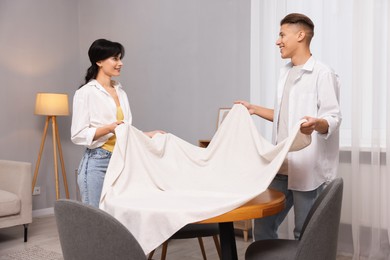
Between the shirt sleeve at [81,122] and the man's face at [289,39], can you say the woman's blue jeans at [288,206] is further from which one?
the shirt sleeve at [81,122]

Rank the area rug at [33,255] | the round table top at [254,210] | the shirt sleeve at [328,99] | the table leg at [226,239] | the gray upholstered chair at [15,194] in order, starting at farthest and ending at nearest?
1. the gray upholstered chair at [15,194]
2. the area rug at [33,255]
3. the shirt sleeve at [328,99]
4. the table leg at [226,239]
5. the round table top at [254,210]

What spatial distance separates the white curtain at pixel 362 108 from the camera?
3.61 meters

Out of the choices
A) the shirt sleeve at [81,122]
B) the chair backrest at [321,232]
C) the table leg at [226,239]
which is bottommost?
the table leg at [226,239]

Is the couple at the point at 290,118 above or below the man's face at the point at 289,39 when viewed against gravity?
below

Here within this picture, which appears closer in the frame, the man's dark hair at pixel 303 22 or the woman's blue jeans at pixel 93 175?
the man's dark hair at pixel 303 22

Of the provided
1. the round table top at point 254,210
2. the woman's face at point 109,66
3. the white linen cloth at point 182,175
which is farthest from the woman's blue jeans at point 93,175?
the round table top at point 254,210

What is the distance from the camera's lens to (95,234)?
1597mm

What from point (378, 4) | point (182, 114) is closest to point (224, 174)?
point (378, 4)

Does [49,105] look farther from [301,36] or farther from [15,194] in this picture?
[301,36]

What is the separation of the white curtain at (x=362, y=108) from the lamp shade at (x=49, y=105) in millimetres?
2876

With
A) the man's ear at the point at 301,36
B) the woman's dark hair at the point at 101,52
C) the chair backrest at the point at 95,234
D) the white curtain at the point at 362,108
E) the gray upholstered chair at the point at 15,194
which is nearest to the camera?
the chair backrest at the point at 95,234

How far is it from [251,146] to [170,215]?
33.3 inches

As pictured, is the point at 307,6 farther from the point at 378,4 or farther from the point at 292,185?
the point at 292,185

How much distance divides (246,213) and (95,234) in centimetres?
59
